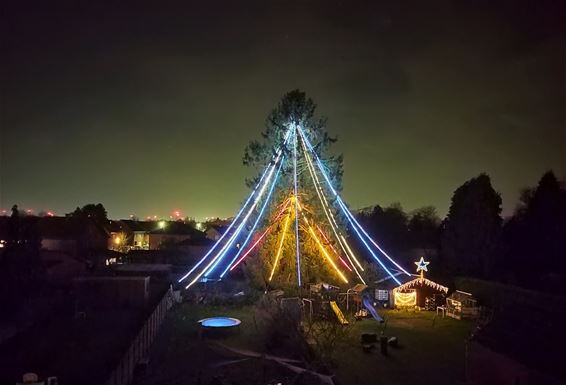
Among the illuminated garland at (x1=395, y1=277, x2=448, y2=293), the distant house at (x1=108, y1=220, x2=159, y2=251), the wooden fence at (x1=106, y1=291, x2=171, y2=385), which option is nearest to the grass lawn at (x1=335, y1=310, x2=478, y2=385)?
the illuminated garland at (x1=395, y1=277, x2=448, y2=293)

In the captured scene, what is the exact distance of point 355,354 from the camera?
1839 cm

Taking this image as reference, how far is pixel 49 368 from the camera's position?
15.2 metres

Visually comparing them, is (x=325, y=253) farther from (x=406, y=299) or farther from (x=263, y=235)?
(x=406, y=299)

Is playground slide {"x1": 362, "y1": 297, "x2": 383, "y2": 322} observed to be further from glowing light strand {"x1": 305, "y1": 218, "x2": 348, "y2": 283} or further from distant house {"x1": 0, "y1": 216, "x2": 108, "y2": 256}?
distant house {"x1": 0, "y1": 216, "x2": 108, "y2": 256}

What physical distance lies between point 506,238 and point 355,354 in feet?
60.0

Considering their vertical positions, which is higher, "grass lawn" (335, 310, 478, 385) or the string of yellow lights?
the string of yellow lights

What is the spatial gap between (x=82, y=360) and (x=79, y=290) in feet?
38.8

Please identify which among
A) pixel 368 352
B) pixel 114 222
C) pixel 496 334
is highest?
pixel 114 222

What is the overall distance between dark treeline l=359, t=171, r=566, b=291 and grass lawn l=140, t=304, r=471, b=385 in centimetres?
769

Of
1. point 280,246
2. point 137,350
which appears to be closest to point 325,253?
point 280,246

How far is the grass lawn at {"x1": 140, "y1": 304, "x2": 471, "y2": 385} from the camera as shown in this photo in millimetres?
15492

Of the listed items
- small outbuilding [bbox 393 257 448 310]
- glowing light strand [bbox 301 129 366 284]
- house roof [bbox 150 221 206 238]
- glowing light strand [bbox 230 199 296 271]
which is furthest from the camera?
house roof [bbox 150 221 206 238]

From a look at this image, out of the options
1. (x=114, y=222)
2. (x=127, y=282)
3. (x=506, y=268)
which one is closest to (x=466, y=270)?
(x=506, y=268)

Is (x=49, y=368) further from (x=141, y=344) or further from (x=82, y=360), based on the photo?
(x=141, y=344)
